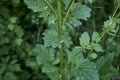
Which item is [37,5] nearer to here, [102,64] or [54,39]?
[54,39]

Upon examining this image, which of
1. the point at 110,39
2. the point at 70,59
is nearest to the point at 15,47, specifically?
the point at 110,39

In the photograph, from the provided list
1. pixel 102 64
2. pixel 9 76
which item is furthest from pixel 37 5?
pixel 9 76

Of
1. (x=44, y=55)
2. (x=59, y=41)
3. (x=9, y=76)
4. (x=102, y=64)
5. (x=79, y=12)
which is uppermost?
(x=79, y=12)

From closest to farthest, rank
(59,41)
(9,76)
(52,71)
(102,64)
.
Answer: (59,41) → (52,71) → (102,64) → (9,76)

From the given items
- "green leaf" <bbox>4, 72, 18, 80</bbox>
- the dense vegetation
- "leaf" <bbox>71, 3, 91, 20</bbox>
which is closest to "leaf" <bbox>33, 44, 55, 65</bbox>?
the dense vegetation

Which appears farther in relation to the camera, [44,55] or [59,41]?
[44,55]

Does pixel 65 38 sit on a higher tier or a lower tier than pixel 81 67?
higher

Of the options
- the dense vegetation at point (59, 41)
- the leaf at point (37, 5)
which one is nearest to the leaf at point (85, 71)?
the dense vegetation at point (59, 41)

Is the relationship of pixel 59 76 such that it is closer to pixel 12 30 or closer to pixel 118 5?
pixel 118 5
